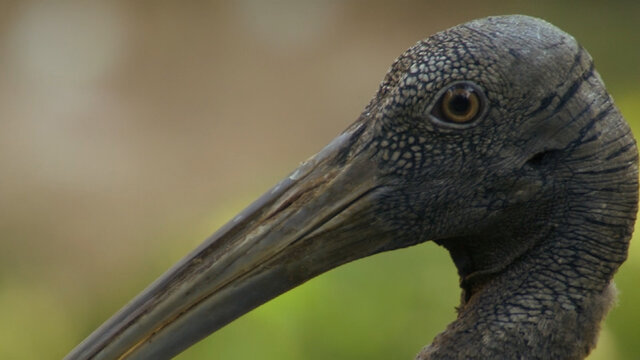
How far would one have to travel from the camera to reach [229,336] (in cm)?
773

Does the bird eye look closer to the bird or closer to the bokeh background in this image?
the bird

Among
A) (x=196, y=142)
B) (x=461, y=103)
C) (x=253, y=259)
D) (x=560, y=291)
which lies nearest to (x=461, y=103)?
(x=461, y=103)

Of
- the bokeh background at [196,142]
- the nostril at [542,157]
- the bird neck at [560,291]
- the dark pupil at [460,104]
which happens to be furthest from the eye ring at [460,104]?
the bokeh background at [196,142]

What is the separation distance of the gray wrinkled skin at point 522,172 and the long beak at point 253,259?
0.38 ft

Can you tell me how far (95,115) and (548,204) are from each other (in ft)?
34.7

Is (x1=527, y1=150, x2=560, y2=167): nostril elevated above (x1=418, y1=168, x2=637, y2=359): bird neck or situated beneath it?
elevated above

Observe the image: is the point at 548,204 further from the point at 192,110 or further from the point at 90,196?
the point at 192,110

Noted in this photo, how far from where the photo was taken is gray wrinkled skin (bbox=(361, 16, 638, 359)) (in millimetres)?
3375

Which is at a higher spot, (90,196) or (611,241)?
(90,196)

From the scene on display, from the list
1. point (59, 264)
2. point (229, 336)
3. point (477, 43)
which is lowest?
point (477, 43)

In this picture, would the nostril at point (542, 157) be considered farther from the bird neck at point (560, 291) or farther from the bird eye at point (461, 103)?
the bird eye at point (461, 103)

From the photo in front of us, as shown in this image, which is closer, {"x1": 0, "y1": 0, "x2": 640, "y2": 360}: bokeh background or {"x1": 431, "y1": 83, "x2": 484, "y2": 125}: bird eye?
{"x1": 431, "y1": 83, "x2": 484, "y2": 125}: bird eye

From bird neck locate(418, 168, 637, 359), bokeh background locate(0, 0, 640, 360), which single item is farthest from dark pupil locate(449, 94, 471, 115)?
bokeh background locate(0, 0, 640, 360)

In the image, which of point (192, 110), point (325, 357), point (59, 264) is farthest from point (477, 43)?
point (192, 110)
